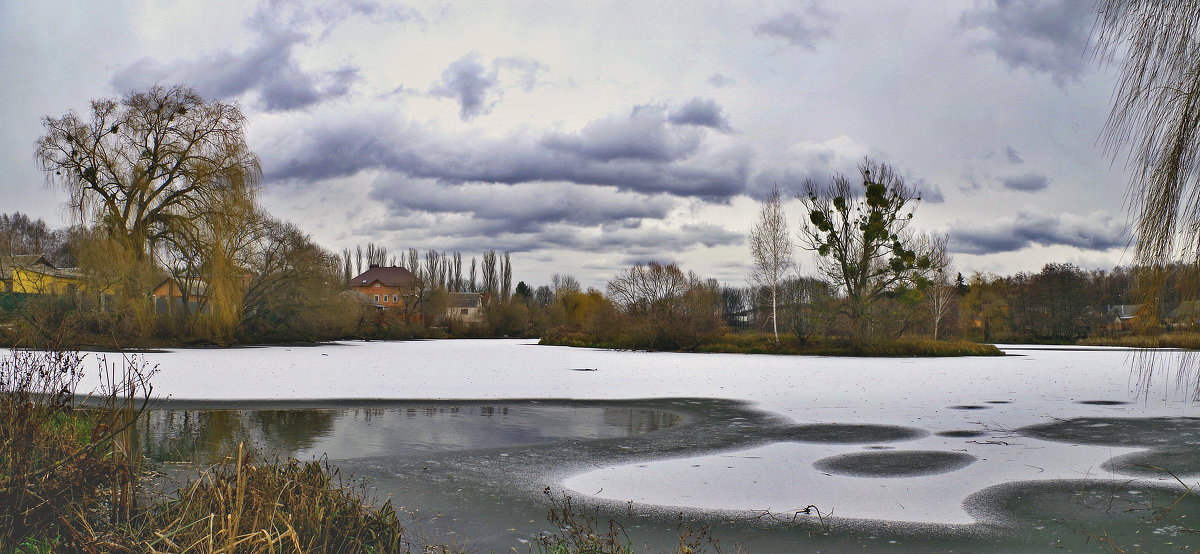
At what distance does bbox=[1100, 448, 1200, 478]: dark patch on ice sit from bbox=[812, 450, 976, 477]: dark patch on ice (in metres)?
1.23

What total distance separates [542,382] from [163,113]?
19.8 meters

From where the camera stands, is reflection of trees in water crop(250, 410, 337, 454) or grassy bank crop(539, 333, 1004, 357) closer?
reflection of trees in water crop(250, 410, 337, 454)

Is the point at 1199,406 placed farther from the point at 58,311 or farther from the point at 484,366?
the point at 58,311

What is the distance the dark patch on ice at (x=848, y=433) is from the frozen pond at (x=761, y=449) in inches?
1.8

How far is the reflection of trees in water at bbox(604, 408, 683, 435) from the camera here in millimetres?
9492

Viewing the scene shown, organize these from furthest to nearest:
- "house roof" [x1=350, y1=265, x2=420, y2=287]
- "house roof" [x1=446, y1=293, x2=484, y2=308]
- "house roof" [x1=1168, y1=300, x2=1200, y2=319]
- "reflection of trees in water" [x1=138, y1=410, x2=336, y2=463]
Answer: "house roof" [x1=350, y1=265, x2=420, y2=287] < "house roof" [x1=446, y1=293, x2=484, y2=308] < "reflection of trees in water" [x1=138, y1=410, x2=336, y2=463] < "house roof" [x1=1168, y1=300, x2=1200, y2=319]

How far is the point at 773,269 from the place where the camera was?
32.0m

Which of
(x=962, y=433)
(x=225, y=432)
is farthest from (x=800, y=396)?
(x=225, y=432)

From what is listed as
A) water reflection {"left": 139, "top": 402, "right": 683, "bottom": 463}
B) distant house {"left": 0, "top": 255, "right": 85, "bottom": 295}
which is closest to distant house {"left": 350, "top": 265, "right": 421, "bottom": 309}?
distant house {"left": 0, "top": 255, "right": 85, "bottom": 295}

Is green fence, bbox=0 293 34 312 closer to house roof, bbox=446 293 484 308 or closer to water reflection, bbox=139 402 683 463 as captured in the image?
water reflection, bbox=139 402 683 463

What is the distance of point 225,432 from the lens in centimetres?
839

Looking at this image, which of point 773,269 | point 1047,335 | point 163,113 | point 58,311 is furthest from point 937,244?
point 58,311

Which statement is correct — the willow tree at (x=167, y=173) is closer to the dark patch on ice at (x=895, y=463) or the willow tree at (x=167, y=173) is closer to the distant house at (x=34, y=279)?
the distant house at (x=34, y=279)

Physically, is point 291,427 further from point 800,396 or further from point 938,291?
point 938,291
